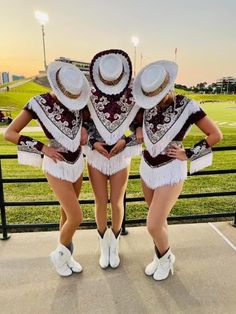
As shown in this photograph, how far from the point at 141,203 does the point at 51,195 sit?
1658mm

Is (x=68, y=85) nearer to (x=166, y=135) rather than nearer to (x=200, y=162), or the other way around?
(x=166, y=135)

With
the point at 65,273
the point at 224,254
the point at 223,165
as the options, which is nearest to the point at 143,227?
the point at 224,254

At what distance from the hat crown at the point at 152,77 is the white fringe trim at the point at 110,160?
55 cm

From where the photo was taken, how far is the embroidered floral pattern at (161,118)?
7.48ft

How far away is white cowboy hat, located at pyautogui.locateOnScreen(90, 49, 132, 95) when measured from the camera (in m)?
2.27

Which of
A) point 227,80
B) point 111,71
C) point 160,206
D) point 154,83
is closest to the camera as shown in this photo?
point 154,83

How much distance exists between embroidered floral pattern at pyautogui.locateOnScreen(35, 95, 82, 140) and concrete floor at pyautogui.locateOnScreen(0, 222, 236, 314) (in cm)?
122

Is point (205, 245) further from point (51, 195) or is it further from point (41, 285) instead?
point (51, 195)

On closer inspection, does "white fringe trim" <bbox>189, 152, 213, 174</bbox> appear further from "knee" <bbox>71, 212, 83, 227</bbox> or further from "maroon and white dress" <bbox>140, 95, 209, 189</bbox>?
"knee" <bbox>71, 212, 83, 227</bbox>

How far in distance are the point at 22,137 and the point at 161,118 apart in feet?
3.52

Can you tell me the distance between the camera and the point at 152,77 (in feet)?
7.13

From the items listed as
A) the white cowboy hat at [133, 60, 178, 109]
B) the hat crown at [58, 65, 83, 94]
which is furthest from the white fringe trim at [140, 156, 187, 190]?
the hat crown at [58, 65, 83, 94]

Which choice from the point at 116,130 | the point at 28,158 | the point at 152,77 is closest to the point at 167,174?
the point at 116,130

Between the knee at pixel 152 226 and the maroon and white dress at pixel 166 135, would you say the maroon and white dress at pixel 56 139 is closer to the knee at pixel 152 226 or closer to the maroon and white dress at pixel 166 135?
the maroon and white dress at pixel 166 135
